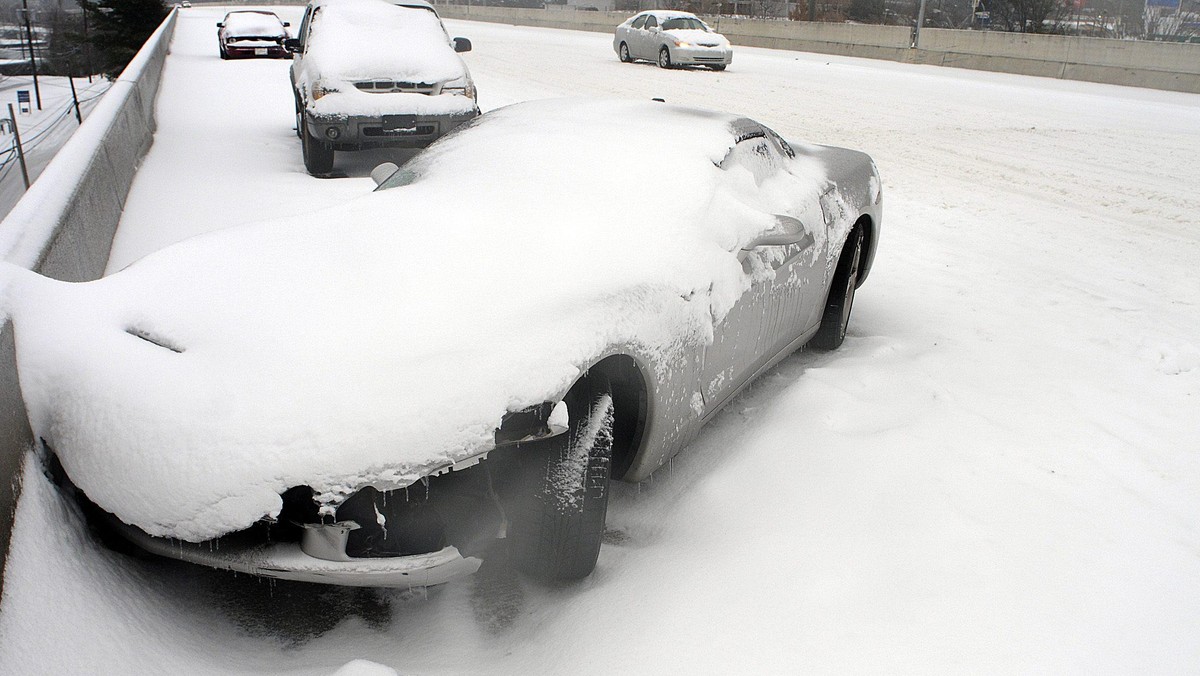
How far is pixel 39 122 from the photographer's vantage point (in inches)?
2763

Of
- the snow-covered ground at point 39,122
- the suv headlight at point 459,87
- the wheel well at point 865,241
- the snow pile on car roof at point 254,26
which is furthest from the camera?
the snow-covered ground at point 39,122

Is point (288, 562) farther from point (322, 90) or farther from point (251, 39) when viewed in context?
point (251, 39)

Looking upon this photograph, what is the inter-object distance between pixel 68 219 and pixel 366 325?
10.0ft

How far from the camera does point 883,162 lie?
9.73 metres

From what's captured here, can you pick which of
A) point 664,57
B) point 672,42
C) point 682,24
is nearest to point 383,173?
point 672,42

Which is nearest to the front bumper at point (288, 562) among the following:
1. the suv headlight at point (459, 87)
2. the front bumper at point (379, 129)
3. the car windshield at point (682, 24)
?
the front bumper at point (379, 129)

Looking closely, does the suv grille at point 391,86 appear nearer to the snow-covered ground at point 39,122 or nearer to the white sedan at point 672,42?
the white sedan at point 672,42

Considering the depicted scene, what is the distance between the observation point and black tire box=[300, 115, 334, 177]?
8578mm

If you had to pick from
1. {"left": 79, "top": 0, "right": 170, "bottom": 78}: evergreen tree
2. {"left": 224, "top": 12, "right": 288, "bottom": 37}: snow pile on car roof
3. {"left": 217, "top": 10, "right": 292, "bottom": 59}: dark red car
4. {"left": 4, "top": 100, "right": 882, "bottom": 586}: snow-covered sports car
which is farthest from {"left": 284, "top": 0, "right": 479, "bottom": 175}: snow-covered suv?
{"left": 79, "top": 0, "right": 170, "bottom": 78}: evergreen tree

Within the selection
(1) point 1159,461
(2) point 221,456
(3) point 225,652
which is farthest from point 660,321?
(1) point 1159,461

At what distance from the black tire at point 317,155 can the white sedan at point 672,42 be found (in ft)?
45.3

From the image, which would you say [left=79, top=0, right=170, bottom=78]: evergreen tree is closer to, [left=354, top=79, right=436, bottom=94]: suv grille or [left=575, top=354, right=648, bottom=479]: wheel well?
[left=354, top=79, right=436, bottom=94]: suv grille

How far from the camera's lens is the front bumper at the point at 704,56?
814 inches

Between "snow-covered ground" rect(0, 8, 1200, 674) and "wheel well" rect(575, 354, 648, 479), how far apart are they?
1.12ft
